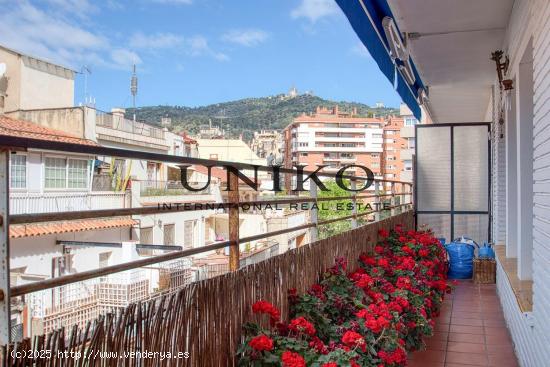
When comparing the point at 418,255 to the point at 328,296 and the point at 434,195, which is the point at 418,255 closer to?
the point at 328,296

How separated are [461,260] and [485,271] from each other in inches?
17.3

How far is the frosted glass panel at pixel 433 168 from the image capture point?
310 inches

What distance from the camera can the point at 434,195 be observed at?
311 inches

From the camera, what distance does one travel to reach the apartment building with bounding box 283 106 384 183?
82312mm

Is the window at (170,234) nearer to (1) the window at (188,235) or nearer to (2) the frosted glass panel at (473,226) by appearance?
(1) the window at (188,235)

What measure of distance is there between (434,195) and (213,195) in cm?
599

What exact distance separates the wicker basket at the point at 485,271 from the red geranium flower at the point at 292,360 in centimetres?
528

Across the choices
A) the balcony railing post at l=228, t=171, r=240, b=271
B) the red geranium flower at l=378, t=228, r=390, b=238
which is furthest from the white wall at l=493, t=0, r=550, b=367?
Answer: the red geranium flower at l=378, t=228, r=390, b=238

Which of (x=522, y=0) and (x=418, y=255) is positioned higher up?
(x=522, y=0)

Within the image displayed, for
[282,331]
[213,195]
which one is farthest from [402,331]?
[213,195]

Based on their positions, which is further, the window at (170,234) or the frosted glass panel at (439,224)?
the frosted glass panel at (439,224)

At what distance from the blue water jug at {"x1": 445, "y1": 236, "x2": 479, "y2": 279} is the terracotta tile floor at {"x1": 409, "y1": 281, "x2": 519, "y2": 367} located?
125 cm

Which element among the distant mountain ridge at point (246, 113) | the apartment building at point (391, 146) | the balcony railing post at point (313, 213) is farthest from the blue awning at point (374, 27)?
the apartment building at point (391, 146)

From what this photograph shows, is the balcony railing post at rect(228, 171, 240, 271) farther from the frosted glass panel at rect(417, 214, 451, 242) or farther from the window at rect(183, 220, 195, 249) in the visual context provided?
the frosted glass panel at rect(417, 214, 451, 242)
